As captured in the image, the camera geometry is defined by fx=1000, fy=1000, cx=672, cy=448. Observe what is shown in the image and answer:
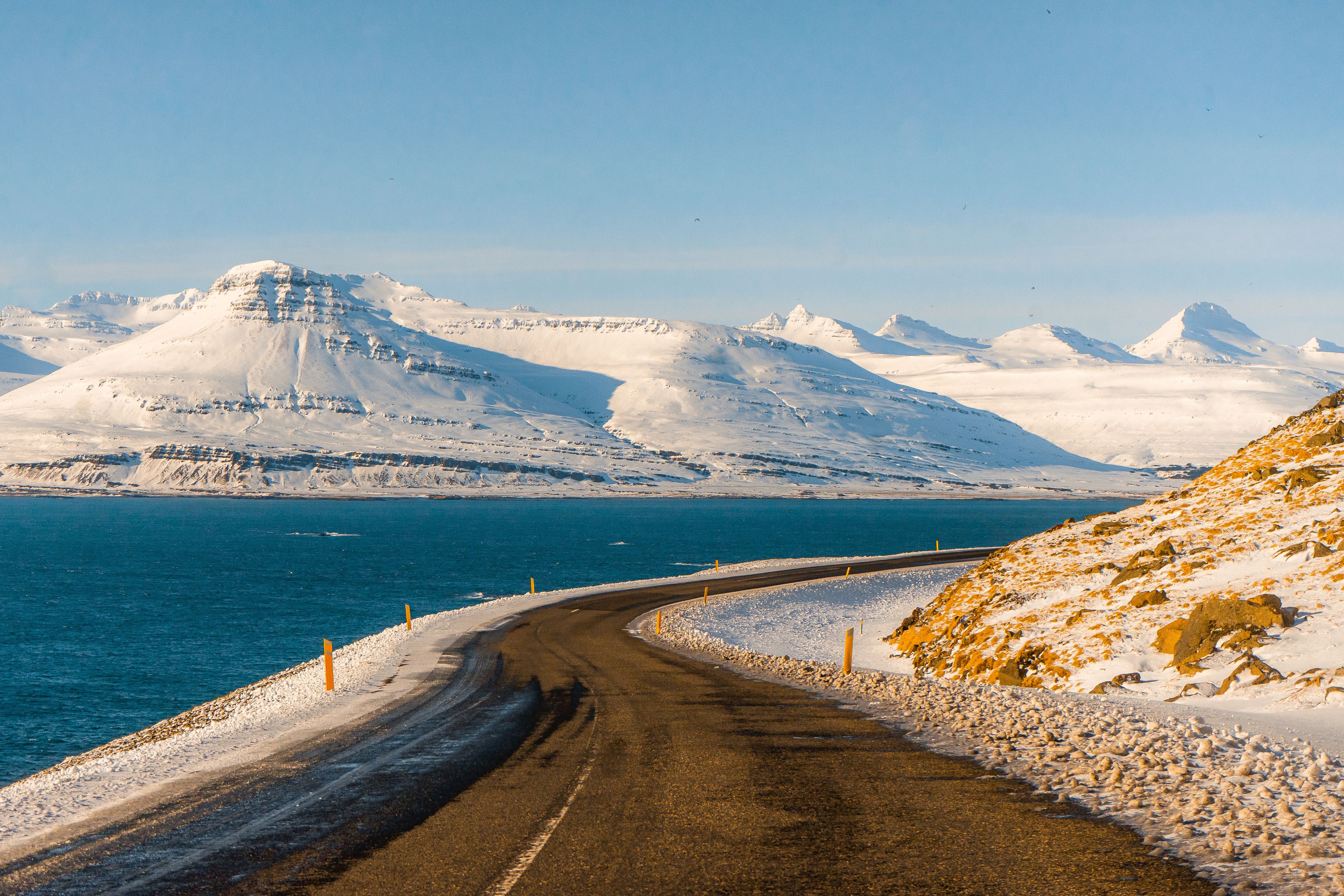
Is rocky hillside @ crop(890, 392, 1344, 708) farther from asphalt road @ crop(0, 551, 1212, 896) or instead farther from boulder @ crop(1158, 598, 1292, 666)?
asphalt road @ crop(0, 551, 1212, 896)

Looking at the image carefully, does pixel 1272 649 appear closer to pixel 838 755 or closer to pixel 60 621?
pixel 838 755

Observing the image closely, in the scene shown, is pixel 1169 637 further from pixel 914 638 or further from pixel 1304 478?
pixel 914 638

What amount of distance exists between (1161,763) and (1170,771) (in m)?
0.43

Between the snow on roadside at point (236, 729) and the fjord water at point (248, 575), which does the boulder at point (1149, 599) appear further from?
the fjord water at point (248, 575)

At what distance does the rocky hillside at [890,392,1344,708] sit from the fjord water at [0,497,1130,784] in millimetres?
28944

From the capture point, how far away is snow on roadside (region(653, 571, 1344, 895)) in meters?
9.80

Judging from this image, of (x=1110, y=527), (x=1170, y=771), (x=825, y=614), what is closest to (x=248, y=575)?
(x=825, y=614)

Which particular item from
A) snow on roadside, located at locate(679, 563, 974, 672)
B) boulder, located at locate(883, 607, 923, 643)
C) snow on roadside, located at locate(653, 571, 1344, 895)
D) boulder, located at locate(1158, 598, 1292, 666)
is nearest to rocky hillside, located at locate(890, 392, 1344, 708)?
boulder, located at locate(1158, 598, 1292, 666)

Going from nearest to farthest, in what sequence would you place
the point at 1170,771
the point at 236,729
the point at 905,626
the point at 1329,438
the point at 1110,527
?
1. the point at 1170,771
2. the point at 236,729
3. the point at 1329,438
4. the point at 1110,527
5. the point at 905,626

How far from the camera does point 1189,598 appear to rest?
2609cm

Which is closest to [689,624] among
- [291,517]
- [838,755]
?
[838,755]

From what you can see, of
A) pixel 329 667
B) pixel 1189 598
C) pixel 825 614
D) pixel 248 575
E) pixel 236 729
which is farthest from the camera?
pixel 248 575

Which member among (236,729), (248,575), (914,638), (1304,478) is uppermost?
(1304,478)

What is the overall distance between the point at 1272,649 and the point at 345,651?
103 feet
